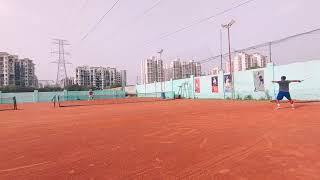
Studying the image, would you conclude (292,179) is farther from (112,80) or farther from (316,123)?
(112,80)

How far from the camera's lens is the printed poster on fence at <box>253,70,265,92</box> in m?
30.2

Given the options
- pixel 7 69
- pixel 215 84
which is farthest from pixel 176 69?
pixel 7 69

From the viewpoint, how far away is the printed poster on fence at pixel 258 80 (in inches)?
1189

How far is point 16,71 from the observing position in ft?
301

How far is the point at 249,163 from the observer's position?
515cm

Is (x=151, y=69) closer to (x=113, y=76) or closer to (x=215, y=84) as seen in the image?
(x=113, y=76)

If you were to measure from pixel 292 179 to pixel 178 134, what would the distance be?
428 centimetres

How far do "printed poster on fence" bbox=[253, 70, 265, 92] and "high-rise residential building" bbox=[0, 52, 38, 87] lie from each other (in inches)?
2933

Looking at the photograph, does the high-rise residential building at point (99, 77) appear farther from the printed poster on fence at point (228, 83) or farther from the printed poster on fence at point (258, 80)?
the printed poster on fence at point (258, 80)

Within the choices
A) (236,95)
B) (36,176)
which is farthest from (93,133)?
(236,95)

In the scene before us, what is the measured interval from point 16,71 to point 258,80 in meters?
79.1

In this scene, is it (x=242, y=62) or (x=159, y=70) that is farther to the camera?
(x=159, y=70)

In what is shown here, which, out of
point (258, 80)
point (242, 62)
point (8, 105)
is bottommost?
point (8, 105)

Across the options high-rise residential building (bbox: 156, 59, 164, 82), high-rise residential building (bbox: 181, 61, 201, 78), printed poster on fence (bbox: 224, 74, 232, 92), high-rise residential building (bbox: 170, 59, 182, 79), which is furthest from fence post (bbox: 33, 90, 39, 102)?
printed poster on fence (bbox: 224, 74, 232, 92)
